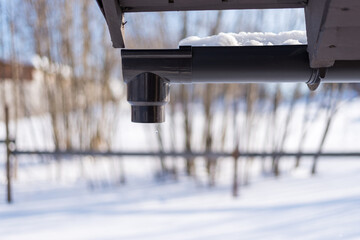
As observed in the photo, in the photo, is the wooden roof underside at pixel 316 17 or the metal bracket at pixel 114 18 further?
the metal bracket at pixel 114 18

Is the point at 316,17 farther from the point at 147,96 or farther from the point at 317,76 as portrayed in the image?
the point at 147,96

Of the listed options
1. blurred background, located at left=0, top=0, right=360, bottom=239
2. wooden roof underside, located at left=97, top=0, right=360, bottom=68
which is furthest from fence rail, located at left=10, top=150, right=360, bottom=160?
wooden roof underside, located at left=97, top=0, right=360, bottom=68

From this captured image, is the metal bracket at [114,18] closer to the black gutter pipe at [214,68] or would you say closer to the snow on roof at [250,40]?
the black gutter pipe at [214,68]

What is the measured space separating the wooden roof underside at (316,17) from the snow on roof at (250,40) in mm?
157

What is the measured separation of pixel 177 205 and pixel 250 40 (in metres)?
2.41

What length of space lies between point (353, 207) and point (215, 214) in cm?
141

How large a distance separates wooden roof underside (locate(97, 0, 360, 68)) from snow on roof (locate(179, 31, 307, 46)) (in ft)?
0.51

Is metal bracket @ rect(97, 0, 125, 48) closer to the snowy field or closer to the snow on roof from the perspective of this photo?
the snow on roof

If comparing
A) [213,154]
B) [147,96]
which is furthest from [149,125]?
[147,96]

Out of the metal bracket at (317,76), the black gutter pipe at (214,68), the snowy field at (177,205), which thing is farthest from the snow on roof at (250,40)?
the snowy field at (177,205)

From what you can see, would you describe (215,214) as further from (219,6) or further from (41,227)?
(219,6)

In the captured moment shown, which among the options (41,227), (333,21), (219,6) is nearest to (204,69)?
(219,6)

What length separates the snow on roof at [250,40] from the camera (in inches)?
54.8

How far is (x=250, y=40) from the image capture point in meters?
1.40
